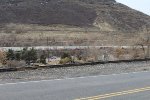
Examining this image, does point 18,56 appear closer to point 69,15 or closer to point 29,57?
point 29,57

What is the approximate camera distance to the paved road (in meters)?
12.8

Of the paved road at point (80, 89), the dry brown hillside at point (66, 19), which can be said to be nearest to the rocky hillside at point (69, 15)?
the dry brown hillside at point (66, 19)

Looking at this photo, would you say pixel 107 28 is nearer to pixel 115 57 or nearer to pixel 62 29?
pixel 62 29

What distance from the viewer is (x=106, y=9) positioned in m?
110

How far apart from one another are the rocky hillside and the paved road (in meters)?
70.6

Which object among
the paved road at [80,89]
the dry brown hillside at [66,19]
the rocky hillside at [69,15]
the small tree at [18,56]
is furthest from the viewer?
the rocky hillside at [69,15]

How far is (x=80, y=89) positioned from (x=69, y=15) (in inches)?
3253

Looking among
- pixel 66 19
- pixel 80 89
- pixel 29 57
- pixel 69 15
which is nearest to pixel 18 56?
pixel 29 57

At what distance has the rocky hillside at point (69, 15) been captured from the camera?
302 ft

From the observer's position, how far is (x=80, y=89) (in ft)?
48.1

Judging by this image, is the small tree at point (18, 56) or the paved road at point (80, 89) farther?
the small tree at point (18, 56)

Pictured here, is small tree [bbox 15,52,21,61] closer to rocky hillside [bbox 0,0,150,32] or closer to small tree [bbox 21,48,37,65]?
small tree [bbox 21,48,37,65]

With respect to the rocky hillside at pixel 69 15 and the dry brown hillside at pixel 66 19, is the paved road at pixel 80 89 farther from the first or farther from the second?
the rocky hillside at pixel 69 15

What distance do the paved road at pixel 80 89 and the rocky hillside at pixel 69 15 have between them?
70.6 meters
